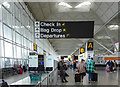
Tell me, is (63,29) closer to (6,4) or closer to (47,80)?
(47,80)

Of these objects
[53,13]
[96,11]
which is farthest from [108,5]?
[53,13]

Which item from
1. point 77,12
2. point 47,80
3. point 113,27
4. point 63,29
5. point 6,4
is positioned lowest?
point 47,80

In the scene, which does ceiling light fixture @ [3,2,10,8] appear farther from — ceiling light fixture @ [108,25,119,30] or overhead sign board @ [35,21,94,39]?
ceiling light fixture @ [108,25,119,30]

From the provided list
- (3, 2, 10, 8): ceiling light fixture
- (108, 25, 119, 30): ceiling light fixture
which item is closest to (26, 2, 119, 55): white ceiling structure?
(108, 25, 119, 30): ceiling light fixture

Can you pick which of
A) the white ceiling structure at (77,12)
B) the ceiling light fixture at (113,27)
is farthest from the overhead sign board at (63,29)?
the ceiling light fixture at (113,27)

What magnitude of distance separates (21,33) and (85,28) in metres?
12.0

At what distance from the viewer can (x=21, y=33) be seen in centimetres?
1872

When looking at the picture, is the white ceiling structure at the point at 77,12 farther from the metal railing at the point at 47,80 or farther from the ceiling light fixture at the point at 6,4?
the metal railing at the point at 47,80

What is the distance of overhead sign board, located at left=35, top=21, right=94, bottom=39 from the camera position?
8.42 metres

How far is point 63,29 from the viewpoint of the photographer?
8.46 metres

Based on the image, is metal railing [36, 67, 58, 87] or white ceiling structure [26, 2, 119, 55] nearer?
metal railing [36, 67, 58, 87]

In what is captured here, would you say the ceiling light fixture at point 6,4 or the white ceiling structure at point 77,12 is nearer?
the ceiling light fixture at point 6,4

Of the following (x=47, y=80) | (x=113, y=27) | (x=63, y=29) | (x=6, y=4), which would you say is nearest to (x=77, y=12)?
(x=113, y=27)

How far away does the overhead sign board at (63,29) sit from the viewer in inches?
332
